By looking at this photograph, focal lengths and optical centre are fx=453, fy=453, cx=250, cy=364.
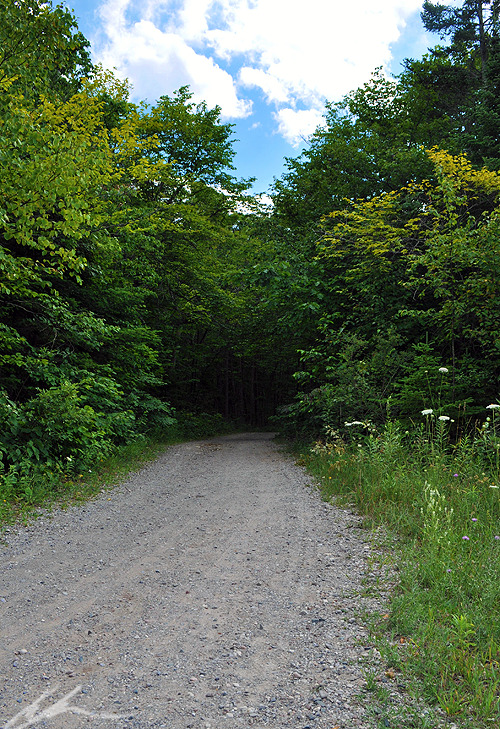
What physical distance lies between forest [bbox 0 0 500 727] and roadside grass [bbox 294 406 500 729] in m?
0.02

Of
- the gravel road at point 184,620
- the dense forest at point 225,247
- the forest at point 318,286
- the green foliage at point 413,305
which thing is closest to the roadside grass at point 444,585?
the forest at point 318,286

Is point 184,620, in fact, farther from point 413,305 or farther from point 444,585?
point 413,305

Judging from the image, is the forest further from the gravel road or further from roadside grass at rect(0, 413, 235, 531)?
the gravel road

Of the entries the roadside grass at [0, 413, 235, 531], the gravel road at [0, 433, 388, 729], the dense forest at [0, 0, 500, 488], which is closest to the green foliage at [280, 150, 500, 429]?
the dense forest at [0, 0, 500, 488]

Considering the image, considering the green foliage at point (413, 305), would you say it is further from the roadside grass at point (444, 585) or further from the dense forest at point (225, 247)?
the roadside grass at point (444, 585)

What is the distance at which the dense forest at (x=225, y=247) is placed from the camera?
7.14 metres

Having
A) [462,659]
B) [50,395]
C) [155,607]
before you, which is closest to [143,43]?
[50,395]

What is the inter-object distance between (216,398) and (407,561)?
29.9m

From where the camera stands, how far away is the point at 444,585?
3254mm

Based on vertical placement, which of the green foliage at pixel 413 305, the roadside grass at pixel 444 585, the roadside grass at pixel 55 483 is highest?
the green foliage at pixel 413 305

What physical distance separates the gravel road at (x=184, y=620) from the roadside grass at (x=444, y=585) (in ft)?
0.99

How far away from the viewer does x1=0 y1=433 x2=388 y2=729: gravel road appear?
7.60 feet

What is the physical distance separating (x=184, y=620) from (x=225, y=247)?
63.4 ft

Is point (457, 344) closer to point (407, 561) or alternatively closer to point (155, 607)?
point (407, 561)
